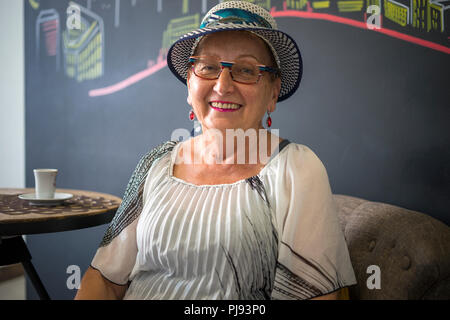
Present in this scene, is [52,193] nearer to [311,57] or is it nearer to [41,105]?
[311,57]

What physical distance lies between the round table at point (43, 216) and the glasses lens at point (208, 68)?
2.23 feet

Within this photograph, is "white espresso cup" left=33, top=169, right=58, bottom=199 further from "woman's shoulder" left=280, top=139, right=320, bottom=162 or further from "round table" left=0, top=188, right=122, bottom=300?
"woman's shoulder" left=280, top=139, right=320, bottom=162

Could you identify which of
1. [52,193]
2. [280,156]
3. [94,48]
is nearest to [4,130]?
[94,48]

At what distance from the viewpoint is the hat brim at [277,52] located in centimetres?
108

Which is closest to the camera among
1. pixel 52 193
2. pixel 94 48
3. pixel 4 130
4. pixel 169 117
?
pixel 52 193

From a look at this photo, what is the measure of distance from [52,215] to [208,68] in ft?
2.44

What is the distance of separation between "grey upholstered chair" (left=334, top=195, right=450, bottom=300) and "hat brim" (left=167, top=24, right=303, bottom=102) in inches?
18.7

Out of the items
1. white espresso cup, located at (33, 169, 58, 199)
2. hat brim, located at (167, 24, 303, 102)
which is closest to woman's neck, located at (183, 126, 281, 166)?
hat brim, located at (167, 24, 303, 102)

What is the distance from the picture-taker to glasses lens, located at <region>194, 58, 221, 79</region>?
1.12 m

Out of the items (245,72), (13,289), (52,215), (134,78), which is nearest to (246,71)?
(245,72)

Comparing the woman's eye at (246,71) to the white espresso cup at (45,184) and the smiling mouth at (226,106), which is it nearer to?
the smiling mouth at (226,106)

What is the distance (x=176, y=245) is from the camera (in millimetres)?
996

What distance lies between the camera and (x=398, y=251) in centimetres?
103

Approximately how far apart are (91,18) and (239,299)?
219 centimetres
